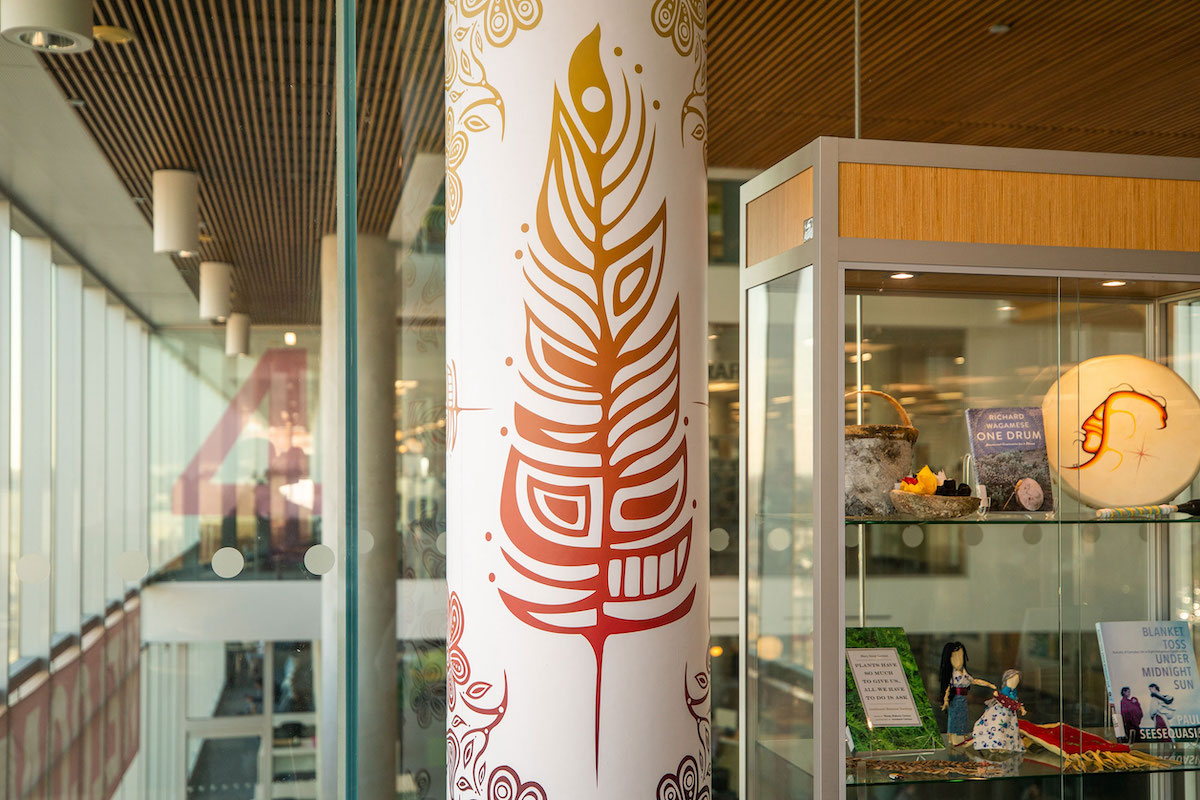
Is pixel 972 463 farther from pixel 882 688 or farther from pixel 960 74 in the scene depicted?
pixel 960 74

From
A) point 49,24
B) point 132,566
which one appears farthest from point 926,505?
point 49,24

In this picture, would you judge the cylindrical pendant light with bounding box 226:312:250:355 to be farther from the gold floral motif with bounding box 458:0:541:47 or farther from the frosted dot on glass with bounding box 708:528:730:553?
the frosted dot on glass with bounding box 708:528:730:553

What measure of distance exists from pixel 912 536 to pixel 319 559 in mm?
1644

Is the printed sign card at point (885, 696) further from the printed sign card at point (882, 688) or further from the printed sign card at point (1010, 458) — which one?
the printed sign card at point (1010, 458)

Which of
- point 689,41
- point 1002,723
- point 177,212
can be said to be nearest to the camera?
point 689,41

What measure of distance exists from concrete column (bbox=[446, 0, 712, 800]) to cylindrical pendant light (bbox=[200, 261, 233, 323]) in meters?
1.01

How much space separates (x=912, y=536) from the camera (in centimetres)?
254

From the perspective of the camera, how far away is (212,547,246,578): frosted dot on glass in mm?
2869

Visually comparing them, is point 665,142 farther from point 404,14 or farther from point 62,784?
point 62,784

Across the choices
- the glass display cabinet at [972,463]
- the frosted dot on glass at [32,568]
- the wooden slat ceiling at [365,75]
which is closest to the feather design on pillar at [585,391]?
the glass display cabinet at [972,463]

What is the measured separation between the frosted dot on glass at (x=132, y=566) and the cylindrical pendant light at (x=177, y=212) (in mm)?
847

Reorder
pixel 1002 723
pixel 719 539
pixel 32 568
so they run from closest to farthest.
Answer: pixel 1002 723, pixel 32 568, pixel 719 539

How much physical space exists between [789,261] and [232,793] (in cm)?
216

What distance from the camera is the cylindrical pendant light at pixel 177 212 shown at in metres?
2.86
